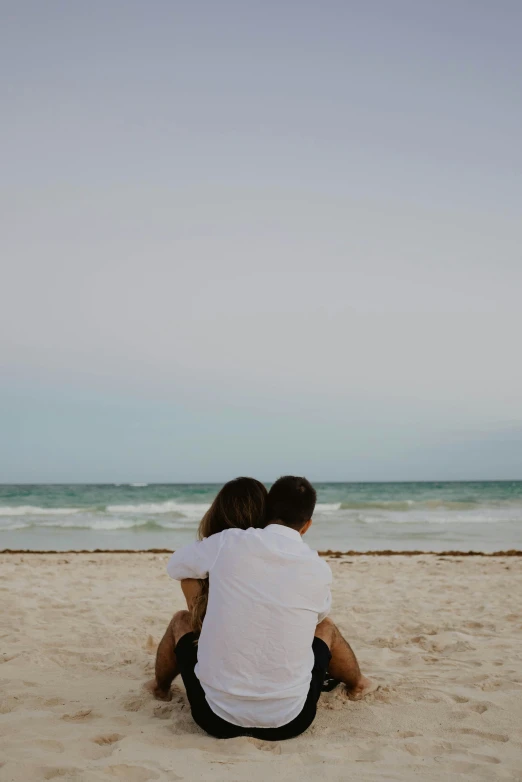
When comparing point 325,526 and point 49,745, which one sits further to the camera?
point 325,526

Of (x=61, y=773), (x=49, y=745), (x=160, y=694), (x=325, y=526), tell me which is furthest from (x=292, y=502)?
(x=325, y=526)

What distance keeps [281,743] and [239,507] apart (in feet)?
3.69

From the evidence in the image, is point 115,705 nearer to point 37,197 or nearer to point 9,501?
point 37,197

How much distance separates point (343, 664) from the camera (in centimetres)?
345

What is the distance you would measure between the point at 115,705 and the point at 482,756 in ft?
6.68

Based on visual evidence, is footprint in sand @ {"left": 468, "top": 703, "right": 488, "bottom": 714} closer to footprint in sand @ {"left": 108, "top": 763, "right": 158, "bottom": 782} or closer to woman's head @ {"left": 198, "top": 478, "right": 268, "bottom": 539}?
woman's head @ {"left": 198, "top": 478, "right": 268, "bottom": 539}

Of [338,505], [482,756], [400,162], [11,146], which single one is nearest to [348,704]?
[482,756]

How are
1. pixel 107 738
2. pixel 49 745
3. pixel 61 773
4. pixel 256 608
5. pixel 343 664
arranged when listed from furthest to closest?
1. pixel 343 664
2. pixel 107 738
3. pixel 49 745
4. pixel 256 608
5. pixel 61 773

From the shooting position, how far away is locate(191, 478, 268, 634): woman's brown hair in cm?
287

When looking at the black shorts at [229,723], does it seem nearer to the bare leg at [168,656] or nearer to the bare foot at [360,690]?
the bare leg at [168,656]

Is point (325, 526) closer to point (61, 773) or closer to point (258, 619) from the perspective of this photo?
point (258, 619)

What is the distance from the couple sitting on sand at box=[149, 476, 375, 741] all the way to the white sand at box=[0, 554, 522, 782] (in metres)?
0.16

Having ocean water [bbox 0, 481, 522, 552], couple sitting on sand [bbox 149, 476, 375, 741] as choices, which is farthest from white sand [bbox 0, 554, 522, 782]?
ocean water [bbox 0, 481, 522, 552]

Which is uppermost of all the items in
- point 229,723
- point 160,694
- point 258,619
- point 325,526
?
point 258,619
